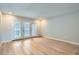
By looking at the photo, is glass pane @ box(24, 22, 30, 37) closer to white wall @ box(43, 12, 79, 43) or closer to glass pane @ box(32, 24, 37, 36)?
glass pane @ box(32, 24, 37, 36)

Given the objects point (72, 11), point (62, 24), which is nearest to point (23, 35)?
point (62, 24)

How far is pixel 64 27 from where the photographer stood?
2605mm

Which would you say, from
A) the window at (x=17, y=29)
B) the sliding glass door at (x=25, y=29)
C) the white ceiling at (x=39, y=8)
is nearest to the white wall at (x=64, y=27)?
the white ceiling at (x=39, y=8)

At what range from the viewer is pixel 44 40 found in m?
2.67

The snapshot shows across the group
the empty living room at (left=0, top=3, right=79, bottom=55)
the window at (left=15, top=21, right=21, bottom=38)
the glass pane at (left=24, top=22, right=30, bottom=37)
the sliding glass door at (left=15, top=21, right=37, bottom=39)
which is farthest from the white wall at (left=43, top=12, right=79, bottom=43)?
the window at (left=15, top=21, right=21, bottom=38)

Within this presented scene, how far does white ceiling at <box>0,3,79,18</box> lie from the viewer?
243 centimetres

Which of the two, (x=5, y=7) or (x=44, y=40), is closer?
(x=5, y=7)

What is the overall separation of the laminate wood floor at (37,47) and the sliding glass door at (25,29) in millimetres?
124

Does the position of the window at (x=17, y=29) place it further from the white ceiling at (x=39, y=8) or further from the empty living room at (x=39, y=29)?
the white ceiling at (x=39, y=8)

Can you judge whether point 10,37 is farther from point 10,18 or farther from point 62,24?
point 62,24

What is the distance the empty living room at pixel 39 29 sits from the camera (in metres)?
2.46
